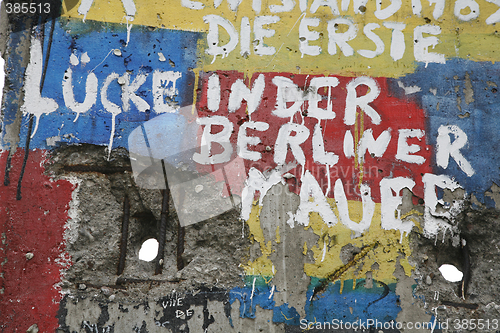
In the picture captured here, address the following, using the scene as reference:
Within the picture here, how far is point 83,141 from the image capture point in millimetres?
→ 2404

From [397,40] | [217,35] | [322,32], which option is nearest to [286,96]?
[322,32]

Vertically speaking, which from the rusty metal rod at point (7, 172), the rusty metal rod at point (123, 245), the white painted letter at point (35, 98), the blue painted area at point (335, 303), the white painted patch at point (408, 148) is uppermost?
the white painted letter at point (35, 98)

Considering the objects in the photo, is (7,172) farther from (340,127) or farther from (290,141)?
(340,127)

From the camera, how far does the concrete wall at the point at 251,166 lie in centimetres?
233

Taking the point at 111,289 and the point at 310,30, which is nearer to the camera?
the point at 111,289

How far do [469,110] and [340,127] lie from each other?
0.96 meters

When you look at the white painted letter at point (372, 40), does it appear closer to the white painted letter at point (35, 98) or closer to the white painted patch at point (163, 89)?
the white painted patch at point (163, 89)

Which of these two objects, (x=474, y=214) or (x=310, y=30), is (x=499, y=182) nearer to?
(x=474, y=214)

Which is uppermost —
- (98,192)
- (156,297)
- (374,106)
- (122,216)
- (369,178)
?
(374,106)

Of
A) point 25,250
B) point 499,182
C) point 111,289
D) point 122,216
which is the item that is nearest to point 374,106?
point 499,182

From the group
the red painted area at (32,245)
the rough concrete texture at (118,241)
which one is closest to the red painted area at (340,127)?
the rough concrete texture at (118,241)

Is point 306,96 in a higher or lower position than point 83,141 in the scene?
higher

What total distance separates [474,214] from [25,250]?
10.5ft

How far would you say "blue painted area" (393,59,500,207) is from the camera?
2.39 meters
